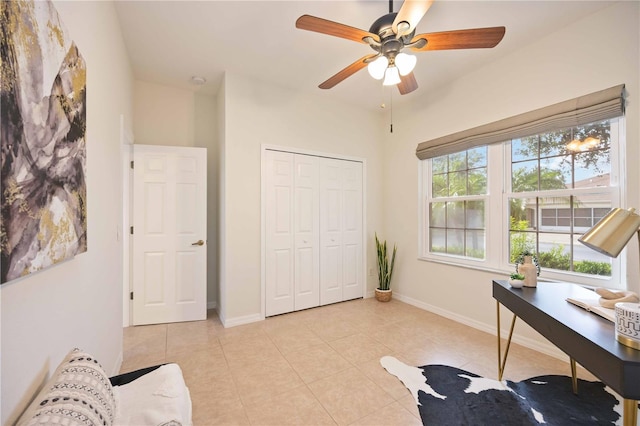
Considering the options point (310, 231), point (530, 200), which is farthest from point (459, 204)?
point (310, 231)

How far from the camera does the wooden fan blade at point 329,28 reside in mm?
1495

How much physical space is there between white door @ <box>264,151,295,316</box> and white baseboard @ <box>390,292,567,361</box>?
161 centimetres

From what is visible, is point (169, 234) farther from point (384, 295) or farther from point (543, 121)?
point (543, 121)

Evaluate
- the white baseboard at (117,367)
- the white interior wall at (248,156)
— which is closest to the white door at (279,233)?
the white interior wall at (248,156)

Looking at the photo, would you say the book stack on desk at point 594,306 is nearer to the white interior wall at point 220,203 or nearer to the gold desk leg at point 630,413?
the gold desk leg at point 630,413

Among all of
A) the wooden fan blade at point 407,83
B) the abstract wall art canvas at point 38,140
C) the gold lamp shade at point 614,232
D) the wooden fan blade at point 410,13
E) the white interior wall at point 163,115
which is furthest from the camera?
the white interior wall at point 163,115

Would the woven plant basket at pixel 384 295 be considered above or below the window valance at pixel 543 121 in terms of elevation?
below

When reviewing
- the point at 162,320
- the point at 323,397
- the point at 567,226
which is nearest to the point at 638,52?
the point at 567,226

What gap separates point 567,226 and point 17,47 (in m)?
3.41

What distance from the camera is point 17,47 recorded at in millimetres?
726

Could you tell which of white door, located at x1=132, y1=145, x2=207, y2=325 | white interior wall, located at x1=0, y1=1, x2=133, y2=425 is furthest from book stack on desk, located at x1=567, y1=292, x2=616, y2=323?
white door, located at x1=132, y1=145, x2=207, y2=325

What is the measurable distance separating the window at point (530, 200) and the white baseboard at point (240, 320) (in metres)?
2.19

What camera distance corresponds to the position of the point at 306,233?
3451mm

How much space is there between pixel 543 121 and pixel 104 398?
3279 mm
